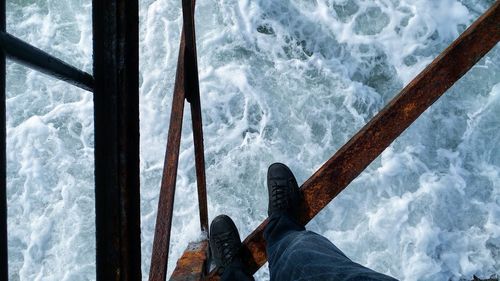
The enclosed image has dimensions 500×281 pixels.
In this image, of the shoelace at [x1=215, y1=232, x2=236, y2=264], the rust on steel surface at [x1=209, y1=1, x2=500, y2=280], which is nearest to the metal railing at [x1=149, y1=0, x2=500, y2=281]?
the rust on steel surface at [x1=209, y1=1, x2=500, y2=280]

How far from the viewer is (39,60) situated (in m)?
0.88

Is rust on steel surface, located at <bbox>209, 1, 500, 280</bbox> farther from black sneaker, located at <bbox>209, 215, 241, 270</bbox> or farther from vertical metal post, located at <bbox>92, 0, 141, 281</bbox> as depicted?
vertical metal post, located at <bbox>92, 0, 141, 281</bbox>

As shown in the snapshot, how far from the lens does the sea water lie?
4.37m

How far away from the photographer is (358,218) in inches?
176

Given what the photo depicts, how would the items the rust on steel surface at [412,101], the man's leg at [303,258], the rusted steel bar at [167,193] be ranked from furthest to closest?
the rusted steel bar at [167,193]
the rust on steel surface at [412,101]
the man's leg at [303,258]

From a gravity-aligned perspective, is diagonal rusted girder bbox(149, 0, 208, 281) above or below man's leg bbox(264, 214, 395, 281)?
above

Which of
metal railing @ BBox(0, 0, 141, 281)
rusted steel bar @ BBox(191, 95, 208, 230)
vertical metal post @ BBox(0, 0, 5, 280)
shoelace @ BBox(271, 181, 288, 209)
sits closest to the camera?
vertical metal post @ BBox(0, 0, 5, 280)

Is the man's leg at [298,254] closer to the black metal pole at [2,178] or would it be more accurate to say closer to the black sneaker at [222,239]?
the black sneaker at [222,239]

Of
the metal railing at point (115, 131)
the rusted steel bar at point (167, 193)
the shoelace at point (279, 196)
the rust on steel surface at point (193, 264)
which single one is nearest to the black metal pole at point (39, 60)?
the metal railing at point (115, 131)

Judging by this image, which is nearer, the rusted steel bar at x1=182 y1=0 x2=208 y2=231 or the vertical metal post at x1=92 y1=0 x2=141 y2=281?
the vertical metal post at x1=92 y1=0 x2=141 y2=281

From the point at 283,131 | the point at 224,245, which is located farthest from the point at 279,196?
the point at 283,131

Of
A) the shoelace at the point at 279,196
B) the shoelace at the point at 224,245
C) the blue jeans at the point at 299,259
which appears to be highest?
the shoelace at the point at 279,196

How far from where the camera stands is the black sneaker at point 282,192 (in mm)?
2014

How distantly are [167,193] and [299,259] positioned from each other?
85 centimetres
